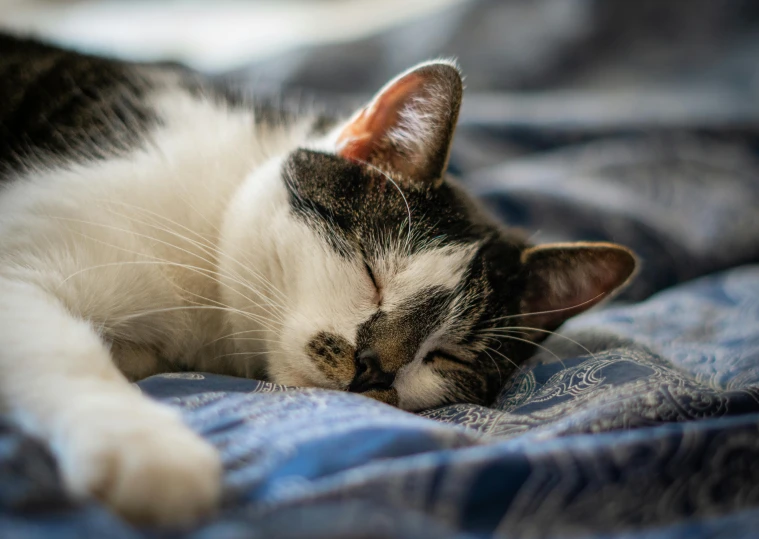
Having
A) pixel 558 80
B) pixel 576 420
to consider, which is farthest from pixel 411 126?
pixel 558 80

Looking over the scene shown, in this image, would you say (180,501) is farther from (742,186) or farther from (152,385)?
(742,186)

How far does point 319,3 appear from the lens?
2871mm

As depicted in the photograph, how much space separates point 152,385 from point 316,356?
270 millimetres

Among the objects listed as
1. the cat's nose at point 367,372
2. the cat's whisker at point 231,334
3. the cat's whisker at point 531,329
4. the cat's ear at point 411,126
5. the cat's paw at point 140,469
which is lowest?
the cat's whisker at point 531,329

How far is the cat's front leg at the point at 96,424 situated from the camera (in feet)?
1.76

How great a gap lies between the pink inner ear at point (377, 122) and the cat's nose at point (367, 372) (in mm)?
434

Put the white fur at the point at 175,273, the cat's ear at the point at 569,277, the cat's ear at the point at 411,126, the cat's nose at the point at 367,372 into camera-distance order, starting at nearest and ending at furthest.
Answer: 1. the white fur at the point at 175,273
2. the cat's nose at the point at 367,372
3. the cat's ear at the point at 411,126
4. the cat's ear at the point at 569,277

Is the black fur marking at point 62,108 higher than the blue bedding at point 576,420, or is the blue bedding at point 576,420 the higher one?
the black fur marking at point 62,108

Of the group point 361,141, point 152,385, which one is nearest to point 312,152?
point 361,141

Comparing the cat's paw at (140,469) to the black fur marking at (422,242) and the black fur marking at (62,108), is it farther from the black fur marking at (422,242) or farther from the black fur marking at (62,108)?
the black fur marking at (62,108)

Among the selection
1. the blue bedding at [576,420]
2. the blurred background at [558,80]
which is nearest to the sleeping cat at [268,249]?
the blue bedding at [576,420]

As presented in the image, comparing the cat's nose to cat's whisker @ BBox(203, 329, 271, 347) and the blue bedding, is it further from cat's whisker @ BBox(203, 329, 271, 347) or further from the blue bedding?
cat's whisker @ BBox(203, 329, 271, 347)

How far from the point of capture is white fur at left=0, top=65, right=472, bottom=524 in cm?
81

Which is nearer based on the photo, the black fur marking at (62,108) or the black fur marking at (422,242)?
the black fur marking at (422,242)
